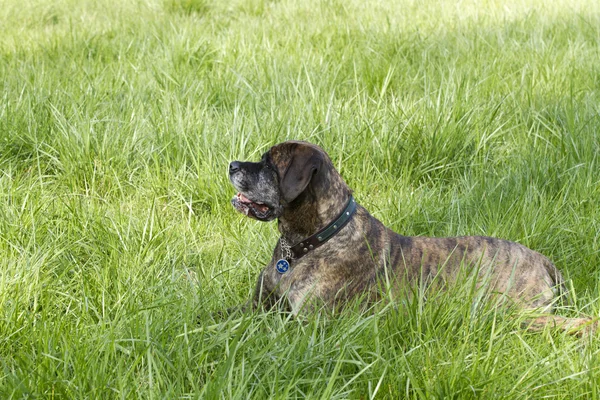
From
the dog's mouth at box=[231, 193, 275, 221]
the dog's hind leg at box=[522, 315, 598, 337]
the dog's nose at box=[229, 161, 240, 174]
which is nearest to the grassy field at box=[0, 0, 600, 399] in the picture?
the dog's hind leg at box=[522, 315, 598, 337]

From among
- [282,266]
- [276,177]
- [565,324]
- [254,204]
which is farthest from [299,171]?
[565,324]

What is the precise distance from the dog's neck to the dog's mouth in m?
0.07

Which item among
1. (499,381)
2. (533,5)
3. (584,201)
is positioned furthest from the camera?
(533,5)

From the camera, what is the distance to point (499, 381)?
2.51 meters

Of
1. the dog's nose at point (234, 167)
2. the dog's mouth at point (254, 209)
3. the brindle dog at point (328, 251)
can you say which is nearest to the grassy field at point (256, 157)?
the brindle dog at point (328, 251)

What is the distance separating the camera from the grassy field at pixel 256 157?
2.54 metres

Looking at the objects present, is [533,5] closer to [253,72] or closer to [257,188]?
[253,72]

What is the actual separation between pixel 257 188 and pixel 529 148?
7.03 ft

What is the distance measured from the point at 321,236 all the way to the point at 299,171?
12.8 inches

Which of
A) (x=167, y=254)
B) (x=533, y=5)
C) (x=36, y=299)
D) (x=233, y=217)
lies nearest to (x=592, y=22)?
(x=533, y=5)

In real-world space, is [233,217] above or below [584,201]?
below

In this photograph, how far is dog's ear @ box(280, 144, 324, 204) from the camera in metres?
3.12

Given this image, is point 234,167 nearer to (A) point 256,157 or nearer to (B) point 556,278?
(A) point 256,157

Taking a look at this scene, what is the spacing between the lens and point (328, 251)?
326 cm
